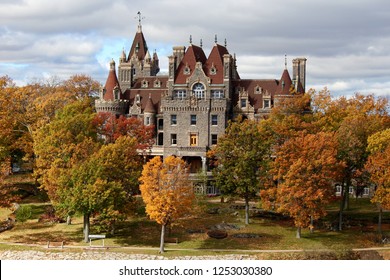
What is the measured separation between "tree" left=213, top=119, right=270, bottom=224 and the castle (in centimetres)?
1342

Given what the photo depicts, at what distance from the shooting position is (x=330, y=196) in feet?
171

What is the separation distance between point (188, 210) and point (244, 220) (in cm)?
968

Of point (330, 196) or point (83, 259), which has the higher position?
point (330, 196)

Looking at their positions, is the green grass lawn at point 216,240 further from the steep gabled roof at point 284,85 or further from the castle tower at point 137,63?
the castle tower at point 137,63

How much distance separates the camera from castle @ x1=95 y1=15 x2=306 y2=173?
73.6 metres

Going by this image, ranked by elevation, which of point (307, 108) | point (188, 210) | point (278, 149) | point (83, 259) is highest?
point (307, 108)

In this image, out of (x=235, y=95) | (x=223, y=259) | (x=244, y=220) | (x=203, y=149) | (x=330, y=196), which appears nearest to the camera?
(x=223, y=259)

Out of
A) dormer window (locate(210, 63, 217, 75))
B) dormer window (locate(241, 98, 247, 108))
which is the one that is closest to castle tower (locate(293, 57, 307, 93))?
dormer window (locate(241, 98, 247, 108))

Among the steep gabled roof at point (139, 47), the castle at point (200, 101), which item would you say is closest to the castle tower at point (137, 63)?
the steep gabled roof at point (139, 47)

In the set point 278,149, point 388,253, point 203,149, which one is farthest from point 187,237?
point 203,149

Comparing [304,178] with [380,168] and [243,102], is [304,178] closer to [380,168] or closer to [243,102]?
[380,168]

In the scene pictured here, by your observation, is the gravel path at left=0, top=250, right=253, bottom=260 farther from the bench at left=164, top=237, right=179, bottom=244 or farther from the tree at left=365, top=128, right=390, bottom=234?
the tree at left=365, top=128, right=390, bottom=234

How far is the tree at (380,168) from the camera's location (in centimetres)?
5112
